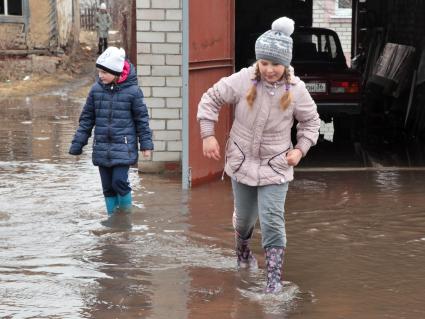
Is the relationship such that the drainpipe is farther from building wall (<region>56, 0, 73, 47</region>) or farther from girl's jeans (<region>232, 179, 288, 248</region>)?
building wall (<region>56, 0, 73, 47</region>)

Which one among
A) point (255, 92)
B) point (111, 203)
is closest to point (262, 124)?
point (255, 92)

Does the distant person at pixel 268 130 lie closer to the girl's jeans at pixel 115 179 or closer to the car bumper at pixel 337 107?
the girl's jeans at pixel 115 179

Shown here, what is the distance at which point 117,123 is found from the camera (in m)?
7.05

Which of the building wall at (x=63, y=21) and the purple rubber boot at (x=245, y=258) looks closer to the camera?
the purple rubber boot at (x=245, y=258)

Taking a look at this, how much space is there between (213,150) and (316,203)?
3.03 meters

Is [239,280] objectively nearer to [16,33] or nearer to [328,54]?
[328,54]

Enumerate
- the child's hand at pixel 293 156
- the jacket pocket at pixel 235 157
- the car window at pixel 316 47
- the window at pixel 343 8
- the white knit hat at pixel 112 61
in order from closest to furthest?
the child's hand at pixel 293 156 → the jacket pocket at pixel 235 157 → the white knit hat at pixel 112 61 → the car window at pixel 316 47 → the window at pixel 343 8

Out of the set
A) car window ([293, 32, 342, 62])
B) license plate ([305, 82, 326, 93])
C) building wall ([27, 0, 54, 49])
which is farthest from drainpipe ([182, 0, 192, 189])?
building wall ([27, 0, 54, 49])

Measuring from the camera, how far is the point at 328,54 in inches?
550

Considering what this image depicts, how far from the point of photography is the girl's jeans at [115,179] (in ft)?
23.4

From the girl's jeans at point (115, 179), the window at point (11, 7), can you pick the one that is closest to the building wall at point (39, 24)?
the window at point (11, 7)

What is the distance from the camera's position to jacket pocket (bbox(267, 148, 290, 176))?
5.25m

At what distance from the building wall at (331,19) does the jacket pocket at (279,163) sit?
101 feet

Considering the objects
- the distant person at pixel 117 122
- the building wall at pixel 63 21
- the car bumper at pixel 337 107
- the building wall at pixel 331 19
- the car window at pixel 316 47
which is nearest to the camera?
the distant person at pixel 117 122
